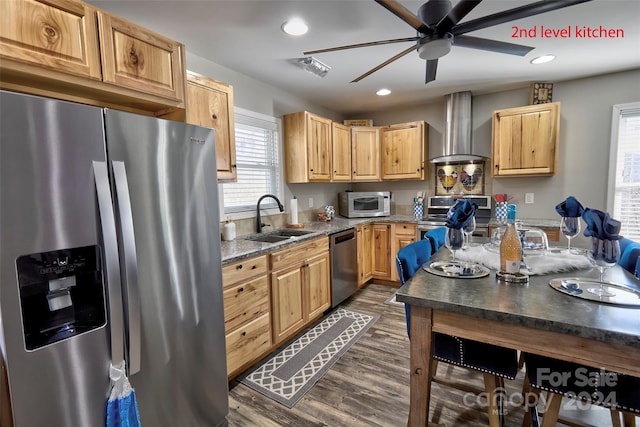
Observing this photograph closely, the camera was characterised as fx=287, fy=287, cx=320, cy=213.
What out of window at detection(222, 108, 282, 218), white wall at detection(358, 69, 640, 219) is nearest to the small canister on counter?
window at detection(222, 108, 282, 218)

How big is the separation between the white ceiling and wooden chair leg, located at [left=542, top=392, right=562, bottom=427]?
2.19m

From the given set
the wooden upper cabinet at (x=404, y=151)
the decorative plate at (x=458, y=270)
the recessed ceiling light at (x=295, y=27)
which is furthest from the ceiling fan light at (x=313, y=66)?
the decorative plate at (x=458, y=270)

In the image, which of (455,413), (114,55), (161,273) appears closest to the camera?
(161,273)

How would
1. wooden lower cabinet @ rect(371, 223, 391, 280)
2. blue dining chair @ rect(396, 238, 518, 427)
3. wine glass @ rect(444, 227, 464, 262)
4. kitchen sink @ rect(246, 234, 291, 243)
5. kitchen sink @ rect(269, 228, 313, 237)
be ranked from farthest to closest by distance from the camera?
wooden lower cabinet @ rect(371, 223, 391, 280) < kitchen sink @ rect(269, 228, 313, 237) < kitchen sink @ rect(246, 234, 291, 243) < wine glass @ rect(444, 227, 464, 262) < blue dining chair @ rect(396, 238, 518, 427)

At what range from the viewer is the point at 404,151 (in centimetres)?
410

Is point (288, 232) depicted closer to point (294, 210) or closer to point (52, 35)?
point (294, 210)

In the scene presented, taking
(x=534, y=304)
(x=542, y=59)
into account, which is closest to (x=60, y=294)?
(x=534, y=304)

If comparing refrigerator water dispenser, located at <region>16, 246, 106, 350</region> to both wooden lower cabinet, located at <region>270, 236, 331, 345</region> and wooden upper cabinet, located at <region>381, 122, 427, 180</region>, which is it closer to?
wooden lower cabinet, located at <region>270, 236, 331, 345</region>

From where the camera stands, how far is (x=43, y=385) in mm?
975

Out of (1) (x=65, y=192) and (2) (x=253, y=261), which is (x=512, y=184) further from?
(1) (x=65, y=192)

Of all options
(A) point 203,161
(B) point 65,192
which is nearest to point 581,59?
(A) point 203,161

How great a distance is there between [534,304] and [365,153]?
3319mm

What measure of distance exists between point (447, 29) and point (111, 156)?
182cm

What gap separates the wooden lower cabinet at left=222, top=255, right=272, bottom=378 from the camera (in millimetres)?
1941
